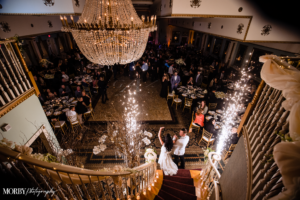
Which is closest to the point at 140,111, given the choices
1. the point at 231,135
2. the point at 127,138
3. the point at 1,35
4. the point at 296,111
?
the point at 127,138

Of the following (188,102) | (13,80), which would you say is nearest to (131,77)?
(188,102)

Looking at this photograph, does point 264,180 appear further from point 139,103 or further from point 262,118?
point 139,103

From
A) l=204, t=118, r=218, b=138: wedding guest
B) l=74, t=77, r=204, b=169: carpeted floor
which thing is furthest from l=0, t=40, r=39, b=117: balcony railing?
l=204, t=118, r=218, b=138: wedding guest

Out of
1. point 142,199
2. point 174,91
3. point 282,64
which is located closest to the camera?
point 282,64

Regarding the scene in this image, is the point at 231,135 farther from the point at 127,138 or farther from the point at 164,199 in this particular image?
the point at 127,138

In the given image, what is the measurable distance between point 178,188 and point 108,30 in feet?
13.8

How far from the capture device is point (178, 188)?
152 inches

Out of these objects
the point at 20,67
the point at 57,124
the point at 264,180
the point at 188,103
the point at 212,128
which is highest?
the point at 20,67

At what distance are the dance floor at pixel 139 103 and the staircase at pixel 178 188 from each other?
2.93m

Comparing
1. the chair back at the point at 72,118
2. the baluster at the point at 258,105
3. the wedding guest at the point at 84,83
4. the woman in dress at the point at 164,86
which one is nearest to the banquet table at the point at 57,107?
the chair back at the point at 72,118

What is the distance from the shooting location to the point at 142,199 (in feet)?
11.0

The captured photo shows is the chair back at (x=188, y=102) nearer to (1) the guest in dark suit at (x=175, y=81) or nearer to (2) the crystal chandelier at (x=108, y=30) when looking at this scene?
(1) the guest in dark suit at (x=175, y=81)

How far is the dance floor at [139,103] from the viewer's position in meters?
7.00

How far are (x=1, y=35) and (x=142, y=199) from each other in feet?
33.2
